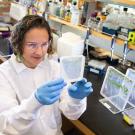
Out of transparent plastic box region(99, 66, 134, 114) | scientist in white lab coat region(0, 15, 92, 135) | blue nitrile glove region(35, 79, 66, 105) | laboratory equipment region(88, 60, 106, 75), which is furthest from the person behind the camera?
laboratory equipment region(88, 60, 106, 75)

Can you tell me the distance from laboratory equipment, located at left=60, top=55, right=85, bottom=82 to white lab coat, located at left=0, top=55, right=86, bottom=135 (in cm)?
5

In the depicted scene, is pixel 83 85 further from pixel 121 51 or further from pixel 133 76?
pixel 121 51

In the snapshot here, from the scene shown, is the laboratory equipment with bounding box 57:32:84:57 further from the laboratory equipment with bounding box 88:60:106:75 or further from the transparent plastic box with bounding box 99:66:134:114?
the transparent plastic box with bounding box 99:66:134:114

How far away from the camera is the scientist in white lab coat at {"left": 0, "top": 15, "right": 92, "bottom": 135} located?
1.22 metres

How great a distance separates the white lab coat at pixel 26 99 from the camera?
1.25 metres

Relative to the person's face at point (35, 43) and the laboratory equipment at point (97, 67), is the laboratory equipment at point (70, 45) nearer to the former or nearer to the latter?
the laboratory equipment at point (97, 67)

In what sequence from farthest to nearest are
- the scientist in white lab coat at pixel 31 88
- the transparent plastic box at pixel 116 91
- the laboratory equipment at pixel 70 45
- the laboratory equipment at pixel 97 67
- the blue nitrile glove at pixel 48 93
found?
the laboratory equipment at pixel 70 45 < the laboratory equipment at pixel 97 67 < the transparent plastic box at pixel 116 91 < the scientist in white lab coat at pixel 31 88 < the blue nitrile glove at pixel 48 93

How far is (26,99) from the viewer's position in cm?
129

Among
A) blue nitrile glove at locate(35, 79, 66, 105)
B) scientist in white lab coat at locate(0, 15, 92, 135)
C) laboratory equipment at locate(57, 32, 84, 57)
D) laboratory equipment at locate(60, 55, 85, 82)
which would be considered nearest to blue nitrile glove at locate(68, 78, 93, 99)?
scientist in white lab coat at locate(0, 15, 92, 135)

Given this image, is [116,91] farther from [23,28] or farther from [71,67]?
[23,28]

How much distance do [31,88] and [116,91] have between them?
56cm

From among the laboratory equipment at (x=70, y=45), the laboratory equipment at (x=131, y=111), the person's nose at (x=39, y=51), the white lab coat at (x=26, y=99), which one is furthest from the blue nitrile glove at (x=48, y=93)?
the laboratory equipment at (x=70, y=45)

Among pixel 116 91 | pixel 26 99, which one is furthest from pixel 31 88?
pixel 116 91

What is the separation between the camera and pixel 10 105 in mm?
1298
